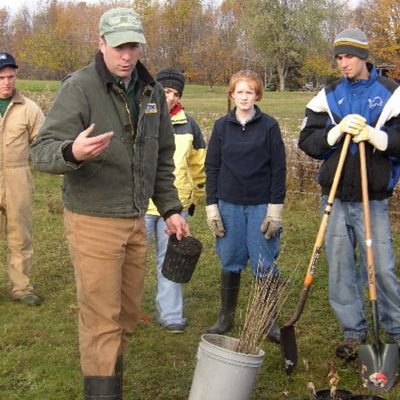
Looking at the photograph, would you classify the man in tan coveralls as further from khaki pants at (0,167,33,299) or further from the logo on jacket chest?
the logo on jacket chest

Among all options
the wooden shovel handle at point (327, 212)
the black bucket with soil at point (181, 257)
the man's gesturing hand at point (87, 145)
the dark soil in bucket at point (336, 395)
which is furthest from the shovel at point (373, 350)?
the man's gesturing hand at point (87, 145)

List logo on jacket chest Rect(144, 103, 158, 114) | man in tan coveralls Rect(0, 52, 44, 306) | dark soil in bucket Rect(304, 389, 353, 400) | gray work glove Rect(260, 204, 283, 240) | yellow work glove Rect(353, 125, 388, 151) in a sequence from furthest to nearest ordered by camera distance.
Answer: man in tan coveralls Rect(0, 52, 44, 306)
gray work glove Rect(260, 204, 283, 240)
yellow work glove Rect(353, 125, 388, 151)
dark soil in bucket Rect(304, 389, 353, 400)
logo on jacket chest Rect(144, 103, 158, 114)

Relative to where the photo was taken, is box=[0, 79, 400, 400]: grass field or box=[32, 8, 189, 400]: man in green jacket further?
box=[0, 79, 400, 400]: grass field

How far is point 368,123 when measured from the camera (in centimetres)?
443

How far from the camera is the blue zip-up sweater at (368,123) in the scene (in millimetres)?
4367

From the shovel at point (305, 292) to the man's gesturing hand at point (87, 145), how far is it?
5.94 feet

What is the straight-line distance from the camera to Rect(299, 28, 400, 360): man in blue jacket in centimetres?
437

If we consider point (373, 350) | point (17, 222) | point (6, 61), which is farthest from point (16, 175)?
point (373, 350)

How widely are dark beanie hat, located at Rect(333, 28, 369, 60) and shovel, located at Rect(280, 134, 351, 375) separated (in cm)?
55

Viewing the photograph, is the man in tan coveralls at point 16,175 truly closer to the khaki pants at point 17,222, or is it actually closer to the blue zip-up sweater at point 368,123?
the khaki pants at point 17,222

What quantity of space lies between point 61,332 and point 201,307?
1263 mm

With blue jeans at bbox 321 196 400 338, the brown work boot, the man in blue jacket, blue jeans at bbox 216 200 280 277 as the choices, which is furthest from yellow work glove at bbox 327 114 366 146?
the brown work boot

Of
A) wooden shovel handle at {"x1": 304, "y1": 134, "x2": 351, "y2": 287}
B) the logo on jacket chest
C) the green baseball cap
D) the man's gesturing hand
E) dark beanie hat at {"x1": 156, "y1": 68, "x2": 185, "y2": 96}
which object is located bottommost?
wooden shovel handle at {"x1": 304, "y1": 134, "x2": 351, "y2": 287}

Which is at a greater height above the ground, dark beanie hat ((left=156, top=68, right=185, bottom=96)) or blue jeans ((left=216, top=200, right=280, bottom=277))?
dark beanie hat ((left=156, top=68, right=185, bottom=96))
